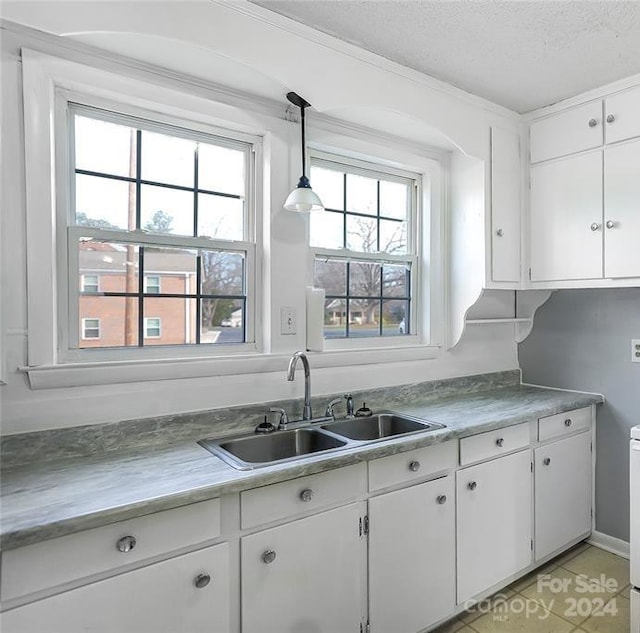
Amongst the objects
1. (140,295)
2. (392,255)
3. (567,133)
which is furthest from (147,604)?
(567,133)

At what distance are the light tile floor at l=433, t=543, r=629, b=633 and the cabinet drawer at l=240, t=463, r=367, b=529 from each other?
89cm

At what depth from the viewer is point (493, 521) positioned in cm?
207

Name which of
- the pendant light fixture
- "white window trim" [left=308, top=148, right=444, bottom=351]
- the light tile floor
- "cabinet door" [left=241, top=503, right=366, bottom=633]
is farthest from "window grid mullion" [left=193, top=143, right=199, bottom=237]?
the light tile floor

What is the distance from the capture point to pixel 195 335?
192 centimetres

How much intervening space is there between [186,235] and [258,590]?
135 cm

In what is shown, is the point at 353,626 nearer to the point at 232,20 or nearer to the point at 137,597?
the point at 137,597

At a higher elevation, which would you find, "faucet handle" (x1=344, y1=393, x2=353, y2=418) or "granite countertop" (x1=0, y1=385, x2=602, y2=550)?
"faucet handle" (x1=344, y1=393, x2=353, y2=418)

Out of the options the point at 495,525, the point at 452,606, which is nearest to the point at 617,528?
the point at 495,525

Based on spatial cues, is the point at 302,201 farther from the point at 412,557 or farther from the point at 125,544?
the point at 412,557

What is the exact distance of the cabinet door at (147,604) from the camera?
1098 mm

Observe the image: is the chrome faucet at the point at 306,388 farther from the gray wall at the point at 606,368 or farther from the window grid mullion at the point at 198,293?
the gray wall at the point at 606,368

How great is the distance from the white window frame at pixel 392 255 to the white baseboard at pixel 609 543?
1.49m

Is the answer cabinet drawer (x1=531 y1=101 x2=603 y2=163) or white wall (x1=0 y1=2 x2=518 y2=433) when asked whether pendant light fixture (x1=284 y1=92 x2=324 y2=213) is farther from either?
cabinet drawer (x1=531 y1=101 x2=603 y2=163)

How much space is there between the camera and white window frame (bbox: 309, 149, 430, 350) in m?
2.27
